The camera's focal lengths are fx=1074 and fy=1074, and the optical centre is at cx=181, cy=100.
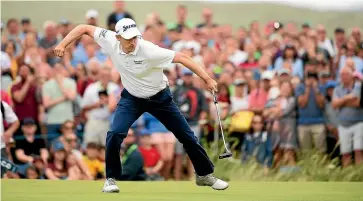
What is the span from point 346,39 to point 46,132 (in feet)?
21.1

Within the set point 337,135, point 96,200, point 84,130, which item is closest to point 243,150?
point 337,135

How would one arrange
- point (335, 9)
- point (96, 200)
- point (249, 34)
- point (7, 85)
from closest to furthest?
point (96, 200) → point (7, 85) → point (249, 34) → point (335, 9)

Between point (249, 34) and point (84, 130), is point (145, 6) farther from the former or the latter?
point (84, 130)

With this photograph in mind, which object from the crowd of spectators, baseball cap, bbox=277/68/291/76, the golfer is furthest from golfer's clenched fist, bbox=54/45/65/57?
baseball cap, bbox=277/68/291/76

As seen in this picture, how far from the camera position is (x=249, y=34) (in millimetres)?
23562

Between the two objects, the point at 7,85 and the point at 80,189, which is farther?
the point at 7,85

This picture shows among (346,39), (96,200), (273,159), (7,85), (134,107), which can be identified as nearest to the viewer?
(96,200)

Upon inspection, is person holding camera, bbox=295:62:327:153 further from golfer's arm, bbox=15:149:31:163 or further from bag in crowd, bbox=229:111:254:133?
golfer's arm, bbox=15:149:31:163

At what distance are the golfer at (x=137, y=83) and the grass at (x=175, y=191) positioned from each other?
1.76 feet

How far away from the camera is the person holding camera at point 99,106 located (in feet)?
61.7

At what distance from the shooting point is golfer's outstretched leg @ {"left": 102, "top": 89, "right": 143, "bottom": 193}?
12469mm

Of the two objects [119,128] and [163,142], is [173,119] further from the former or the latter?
[163,142]

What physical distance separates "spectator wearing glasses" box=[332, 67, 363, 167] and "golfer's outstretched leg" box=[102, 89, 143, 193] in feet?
20.9

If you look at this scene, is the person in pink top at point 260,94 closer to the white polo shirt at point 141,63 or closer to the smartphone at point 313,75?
the smartphone at point 313,75
